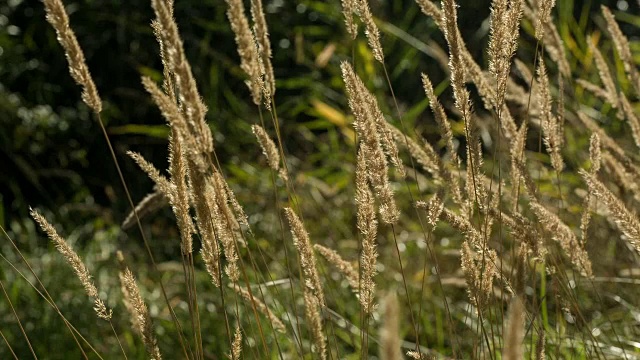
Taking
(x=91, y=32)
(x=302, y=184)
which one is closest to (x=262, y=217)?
(x=302, y=184)

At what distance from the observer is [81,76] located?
1.40 m

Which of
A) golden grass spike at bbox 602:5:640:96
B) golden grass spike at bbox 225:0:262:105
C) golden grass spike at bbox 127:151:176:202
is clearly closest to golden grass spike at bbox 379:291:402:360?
golden grass spike at bbox 225:0:262:105

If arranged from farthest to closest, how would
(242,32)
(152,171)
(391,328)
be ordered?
(152,171), (242,32), (391,328)

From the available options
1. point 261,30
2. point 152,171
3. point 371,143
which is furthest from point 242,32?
point 152,171

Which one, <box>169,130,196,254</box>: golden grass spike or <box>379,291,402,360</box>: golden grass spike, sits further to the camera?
<box>169,130,196,254</box>: golden grass spike

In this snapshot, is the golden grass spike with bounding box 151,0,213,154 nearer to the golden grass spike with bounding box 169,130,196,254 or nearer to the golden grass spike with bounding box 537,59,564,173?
the golden grass spike with bounding box 169,130,196,254

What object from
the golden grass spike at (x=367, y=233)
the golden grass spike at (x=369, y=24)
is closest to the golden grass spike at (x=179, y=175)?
the golden grass spike at (x=367, y=233)

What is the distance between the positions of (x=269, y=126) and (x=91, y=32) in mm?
1533

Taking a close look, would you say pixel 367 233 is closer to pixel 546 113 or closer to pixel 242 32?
pixel 242 32

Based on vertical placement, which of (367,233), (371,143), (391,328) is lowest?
(367,233)

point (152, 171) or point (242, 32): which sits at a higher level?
point (242, 32)

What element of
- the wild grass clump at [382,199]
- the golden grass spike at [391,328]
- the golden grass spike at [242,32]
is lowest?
the wild grass clump at [382,199]

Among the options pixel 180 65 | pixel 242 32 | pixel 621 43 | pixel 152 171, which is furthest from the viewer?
pixel 621 43

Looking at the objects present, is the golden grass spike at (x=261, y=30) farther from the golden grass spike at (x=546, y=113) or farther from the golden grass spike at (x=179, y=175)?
the golden grass spike at (x=546, y=113)
